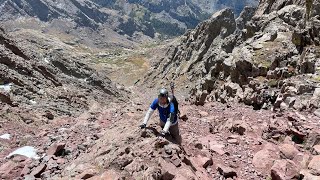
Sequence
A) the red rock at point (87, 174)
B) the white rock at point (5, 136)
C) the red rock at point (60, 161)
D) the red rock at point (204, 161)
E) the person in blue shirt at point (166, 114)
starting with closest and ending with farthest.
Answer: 1. the red rock at point (87, 174)
2. the person in blue shirt at point (166, 114)
3. the red rock at point (204, 161)
4. the red rock at point (60, 161)
5. the white rock at point (5, 136)

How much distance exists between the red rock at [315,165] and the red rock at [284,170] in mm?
523

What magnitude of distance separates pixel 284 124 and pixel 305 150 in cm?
289

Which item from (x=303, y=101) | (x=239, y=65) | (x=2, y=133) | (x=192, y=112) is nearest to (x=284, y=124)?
(x=303, y=101)

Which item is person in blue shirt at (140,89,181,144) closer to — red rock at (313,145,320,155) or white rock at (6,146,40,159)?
red rock at (313,145,320,155)

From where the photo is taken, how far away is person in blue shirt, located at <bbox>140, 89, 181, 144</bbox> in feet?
48.7

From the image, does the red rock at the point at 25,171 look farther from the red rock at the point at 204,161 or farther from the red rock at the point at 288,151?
the red rock at the point at 288,151

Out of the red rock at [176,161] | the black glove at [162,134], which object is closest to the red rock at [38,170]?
the black glove at [162,134]

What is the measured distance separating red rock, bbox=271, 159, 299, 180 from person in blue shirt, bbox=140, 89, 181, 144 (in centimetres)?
398

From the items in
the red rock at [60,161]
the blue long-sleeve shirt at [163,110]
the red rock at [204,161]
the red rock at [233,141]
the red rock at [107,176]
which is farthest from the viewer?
the red rock at [233,141]

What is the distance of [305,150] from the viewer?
16.0 metres

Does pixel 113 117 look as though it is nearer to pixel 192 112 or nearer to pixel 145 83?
pixel 192 112

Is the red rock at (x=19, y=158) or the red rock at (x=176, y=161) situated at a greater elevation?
the red rock at (x=176, y=161)

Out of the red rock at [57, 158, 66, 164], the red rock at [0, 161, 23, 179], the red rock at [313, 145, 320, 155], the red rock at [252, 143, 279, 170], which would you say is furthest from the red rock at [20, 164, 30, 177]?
the red rock at [313, 145, 320, 155]

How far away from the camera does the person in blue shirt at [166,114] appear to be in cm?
1484
